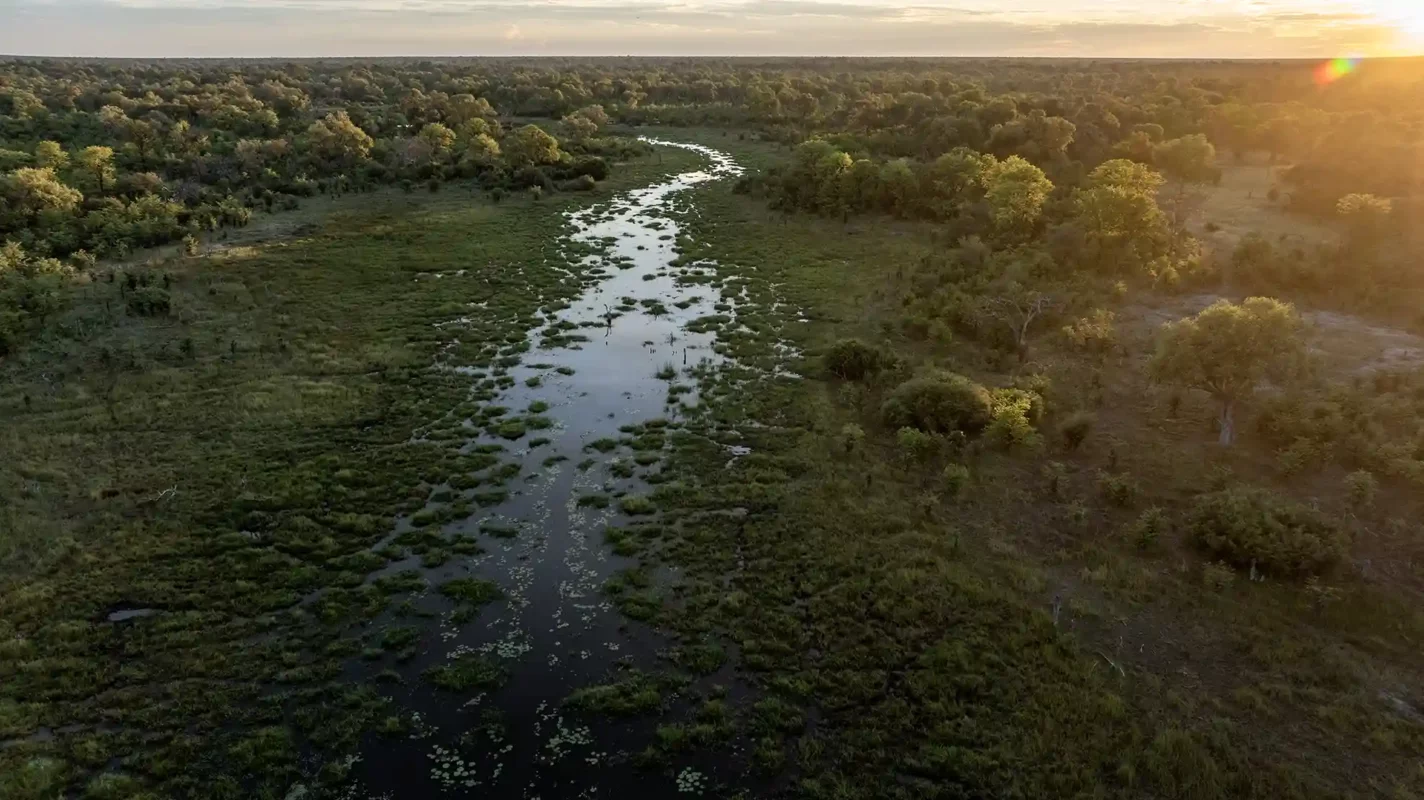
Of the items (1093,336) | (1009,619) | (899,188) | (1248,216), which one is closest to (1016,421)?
(1009,619)

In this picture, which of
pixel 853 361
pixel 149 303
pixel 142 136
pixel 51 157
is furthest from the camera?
pixel 142 136

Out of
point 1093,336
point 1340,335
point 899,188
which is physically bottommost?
point 1340,335

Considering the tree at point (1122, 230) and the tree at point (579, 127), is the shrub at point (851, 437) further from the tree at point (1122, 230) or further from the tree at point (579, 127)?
the tree at point (579, 127)

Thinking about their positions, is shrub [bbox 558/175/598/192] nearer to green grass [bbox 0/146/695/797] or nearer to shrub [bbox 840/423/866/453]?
green grass [bbox 0/146/695/797]

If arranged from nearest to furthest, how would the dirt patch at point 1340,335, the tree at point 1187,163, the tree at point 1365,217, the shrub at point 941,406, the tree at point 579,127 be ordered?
1. the shrub at point 941,406
2. the dirt patch at point 1340,335
3. the tree at point 1365,217
4. the tree at point 1187,163
5. the tree at point 579,127

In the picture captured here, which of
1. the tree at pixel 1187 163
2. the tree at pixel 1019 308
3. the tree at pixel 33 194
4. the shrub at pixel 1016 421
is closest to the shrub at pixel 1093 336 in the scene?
the tree at pixel 1019 308

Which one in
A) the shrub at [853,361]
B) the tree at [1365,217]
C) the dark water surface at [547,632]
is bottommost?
the dark water surface at [547,632]

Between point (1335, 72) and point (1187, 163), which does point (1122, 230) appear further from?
point (1335, 72)
